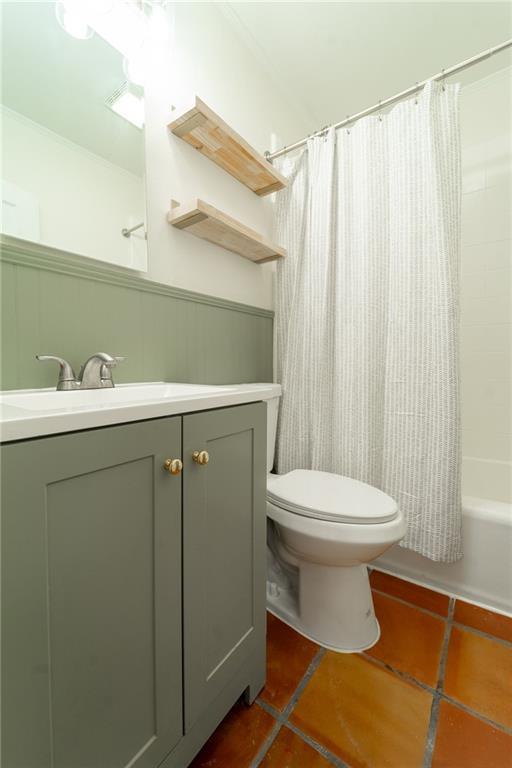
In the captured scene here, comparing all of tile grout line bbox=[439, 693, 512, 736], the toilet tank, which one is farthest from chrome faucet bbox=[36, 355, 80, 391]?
tile grout line bbox=[439, 693, 512, 736]

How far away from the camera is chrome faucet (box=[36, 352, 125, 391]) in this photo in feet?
2.76

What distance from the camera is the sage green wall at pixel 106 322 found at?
81 centimetres

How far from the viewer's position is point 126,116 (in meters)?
1.03

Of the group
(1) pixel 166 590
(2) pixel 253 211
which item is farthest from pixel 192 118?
(1) pixel 166 590

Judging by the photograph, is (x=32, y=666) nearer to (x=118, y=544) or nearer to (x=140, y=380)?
(x=118, y=544)

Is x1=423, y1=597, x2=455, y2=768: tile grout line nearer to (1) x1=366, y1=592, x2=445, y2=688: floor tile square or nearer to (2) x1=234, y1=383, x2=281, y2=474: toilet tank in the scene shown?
(1) x1=366, y1=592, x2=445, y2=688: floor tile square

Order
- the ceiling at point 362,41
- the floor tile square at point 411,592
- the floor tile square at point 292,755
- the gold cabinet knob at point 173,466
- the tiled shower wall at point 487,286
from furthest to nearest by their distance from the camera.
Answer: the tiled shower wall at point 487,286 → the ceiling at point 362,41 → the floor tile square at point 411,592 → the floor tile square at point 292,755 → the gold cabinet knob at point 173,466

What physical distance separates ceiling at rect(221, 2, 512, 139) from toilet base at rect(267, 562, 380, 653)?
212 cm

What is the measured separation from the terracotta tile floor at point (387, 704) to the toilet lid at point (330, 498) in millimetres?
449

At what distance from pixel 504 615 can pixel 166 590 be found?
4.22ft

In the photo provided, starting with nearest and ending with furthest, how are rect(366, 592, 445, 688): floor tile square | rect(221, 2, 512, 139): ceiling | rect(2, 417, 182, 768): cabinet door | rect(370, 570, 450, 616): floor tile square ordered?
rect(2, 417, 182, 768): cabinet door < rect(366, 592, 445, 688): floor tile square < rect(370, 570, 450, 616): floor tile square < rect(221, 2, 512, 139): ceiling

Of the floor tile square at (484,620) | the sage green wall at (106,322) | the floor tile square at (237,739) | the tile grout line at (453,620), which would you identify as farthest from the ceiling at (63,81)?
the floor tile square at (484,620)

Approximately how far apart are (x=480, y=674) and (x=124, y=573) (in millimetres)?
1106

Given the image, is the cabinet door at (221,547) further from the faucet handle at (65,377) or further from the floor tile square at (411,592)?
the floor tile square at (411,592)
